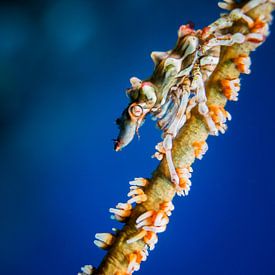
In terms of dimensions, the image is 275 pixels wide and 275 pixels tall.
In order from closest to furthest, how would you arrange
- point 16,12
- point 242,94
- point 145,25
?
point 242,94 < point 145,25 < point 16,12

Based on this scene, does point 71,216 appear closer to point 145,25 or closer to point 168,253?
point 168,253

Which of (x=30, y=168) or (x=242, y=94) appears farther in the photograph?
(x=30, y=168)

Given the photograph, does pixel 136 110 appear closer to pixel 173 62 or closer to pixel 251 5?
pixel 173 62

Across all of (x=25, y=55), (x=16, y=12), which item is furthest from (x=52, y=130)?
(x=16, y=12)

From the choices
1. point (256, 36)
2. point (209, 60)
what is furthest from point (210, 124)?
point (256, 36)

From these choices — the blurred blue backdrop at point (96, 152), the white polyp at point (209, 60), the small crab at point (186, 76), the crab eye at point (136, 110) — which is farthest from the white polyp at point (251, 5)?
the blurred blue backdrop at point (96, 152)
